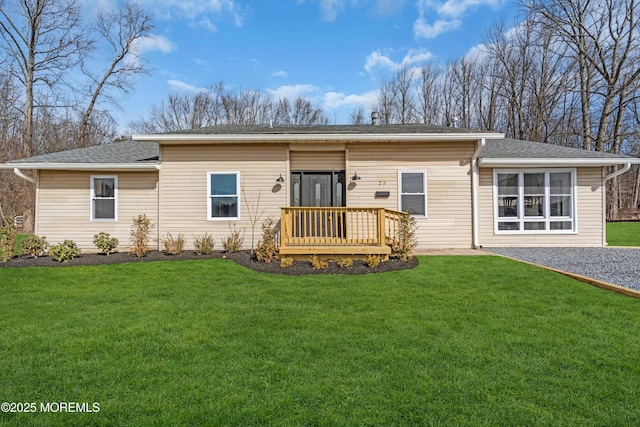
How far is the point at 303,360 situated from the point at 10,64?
25.3 meters

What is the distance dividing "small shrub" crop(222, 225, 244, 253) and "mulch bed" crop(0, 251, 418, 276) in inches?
8.1

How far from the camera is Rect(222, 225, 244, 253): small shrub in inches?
326

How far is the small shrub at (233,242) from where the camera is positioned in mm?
8281

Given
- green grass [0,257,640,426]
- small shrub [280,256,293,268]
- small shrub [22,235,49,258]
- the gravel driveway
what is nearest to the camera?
green grass [0,257,640,426]

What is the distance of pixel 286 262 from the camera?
698cm

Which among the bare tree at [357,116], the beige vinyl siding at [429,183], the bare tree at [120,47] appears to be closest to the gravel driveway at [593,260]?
the beige vinyl siding at [429,183]

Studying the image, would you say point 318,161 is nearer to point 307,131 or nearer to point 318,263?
point 307,131

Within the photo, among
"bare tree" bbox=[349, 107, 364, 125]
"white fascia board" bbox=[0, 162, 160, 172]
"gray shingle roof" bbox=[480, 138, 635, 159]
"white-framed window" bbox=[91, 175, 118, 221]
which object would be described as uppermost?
"bare tree" bbox=[349, 107, 364, 125]

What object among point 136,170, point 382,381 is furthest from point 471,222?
point 136,170

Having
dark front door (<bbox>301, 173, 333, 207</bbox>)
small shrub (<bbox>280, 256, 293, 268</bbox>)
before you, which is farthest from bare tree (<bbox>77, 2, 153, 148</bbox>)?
small shrub (<bbox>280, 256, 293, 268</bbox>)

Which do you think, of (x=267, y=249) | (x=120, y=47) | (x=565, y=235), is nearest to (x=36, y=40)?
(x=120, y=47)

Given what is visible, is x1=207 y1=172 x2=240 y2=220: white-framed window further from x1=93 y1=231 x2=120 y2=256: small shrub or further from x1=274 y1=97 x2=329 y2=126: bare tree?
x1=274 y1=97 x2=329 y2=126: bare tree

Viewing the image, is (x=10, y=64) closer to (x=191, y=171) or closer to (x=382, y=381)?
(x=191, y=171)

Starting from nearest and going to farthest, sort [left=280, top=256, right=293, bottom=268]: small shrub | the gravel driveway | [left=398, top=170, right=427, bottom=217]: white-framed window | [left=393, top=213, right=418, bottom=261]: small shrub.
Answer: the gravel driveway < [left=280, top=256, right=293, bottom=268]: small shrub < [left=393, top=213, right=418, bottom=261]: small shrub < [left=398, top=170, right=427, bottom=217]: white-framed window
